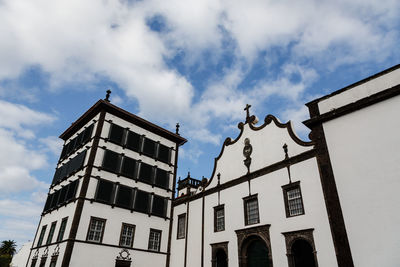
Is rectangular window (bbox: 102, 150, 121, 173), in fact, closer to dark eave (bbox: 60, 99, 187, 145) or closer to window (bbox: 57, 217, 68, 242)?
dark eave (bbox: 60, 99, 187, 145)

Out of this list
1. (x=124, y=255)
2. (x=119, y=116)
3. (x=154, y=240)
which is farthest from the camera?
(x=119, y=116)

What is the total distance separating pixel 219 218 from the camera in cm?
2002

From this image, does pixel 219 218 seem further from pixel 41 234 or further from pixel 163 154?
pixel 41 234

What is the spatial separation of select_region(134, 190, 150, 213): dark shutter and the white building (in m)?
0.10

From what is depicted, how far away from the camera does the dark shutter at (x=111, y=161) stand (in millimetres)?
21573

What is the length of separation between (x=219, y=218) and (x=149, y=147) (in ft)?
31.0

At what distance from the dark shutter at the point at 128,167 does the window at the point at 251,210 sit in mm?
10070

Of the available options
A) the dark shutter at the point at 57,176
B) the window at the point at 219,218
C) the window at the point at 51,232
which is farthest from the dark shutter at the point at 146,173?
the dark shutter at the point at 57,176

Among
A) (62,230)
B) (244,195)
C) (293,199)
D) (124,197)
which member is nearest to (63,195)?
(62,230)

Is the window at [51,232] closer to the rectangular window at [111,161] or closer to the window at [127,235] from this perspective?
the window at [127,235]

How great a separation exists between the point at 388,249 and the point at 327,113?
23.5 ft

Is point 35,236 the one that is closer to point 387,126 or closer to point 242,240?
point 242,240

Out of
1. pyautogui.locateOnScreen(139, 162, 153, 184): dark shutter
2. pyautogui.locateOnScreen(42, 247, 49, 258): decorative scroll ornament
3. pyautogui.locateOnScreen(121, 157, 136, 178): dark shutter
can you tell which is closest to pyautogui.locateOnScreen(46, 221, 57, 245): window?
pyautogui.locateOnScreen(42, 247, 49, 258): decorative scroll ornament

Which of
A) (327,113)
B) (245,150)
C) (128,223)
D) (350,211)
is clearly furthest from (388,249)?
(128,223)
